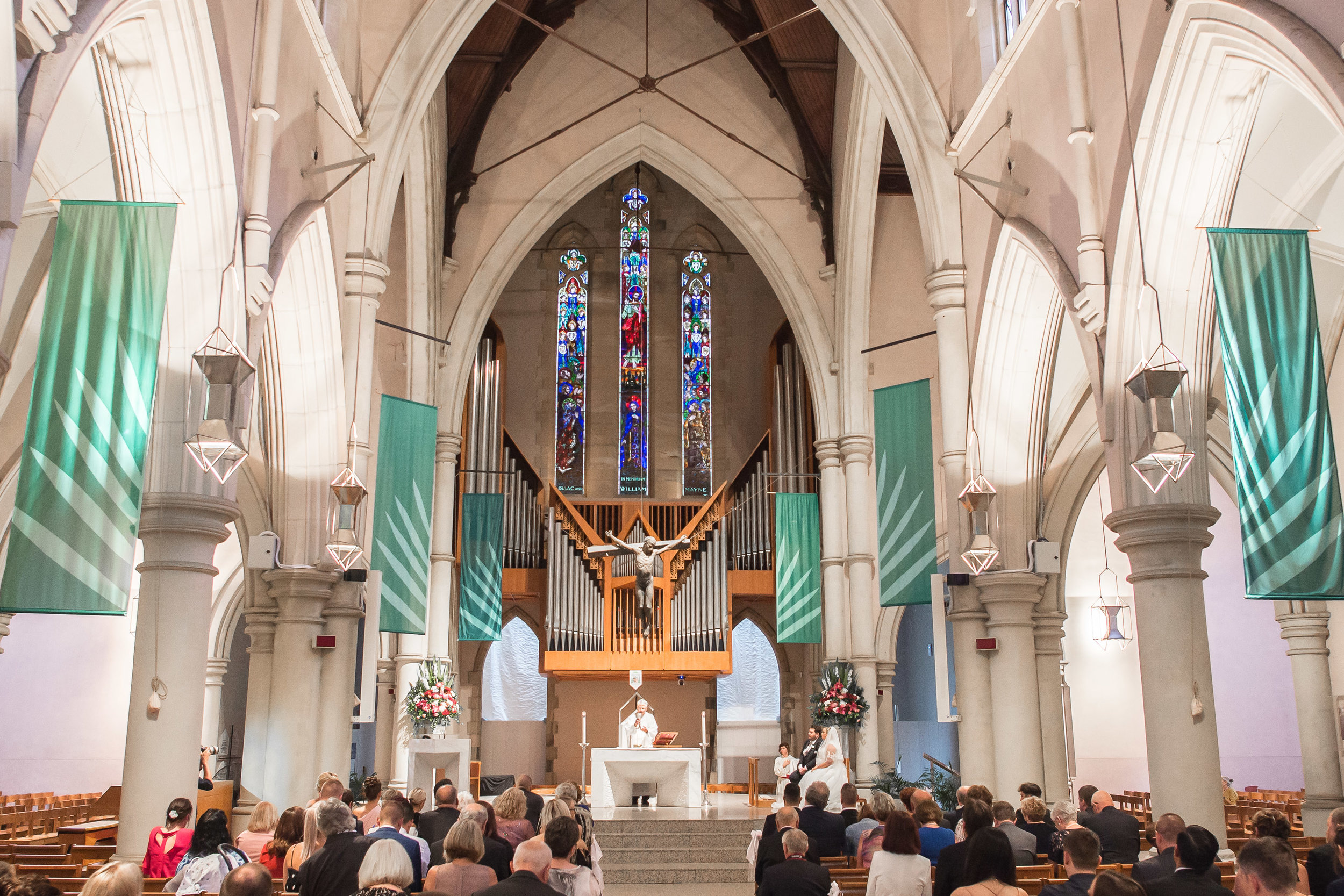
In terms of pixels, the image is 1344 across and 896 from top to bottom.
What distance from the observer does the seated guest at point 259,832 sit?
638cm

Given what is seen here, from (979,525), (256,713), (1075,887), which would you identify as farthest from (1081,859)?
(256,713)

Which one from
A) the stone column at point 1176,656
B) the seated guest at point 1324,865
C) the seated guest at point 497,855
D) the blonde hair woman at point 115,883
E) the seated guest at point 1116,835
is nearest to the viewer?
the blonde hair woman at point 115,883

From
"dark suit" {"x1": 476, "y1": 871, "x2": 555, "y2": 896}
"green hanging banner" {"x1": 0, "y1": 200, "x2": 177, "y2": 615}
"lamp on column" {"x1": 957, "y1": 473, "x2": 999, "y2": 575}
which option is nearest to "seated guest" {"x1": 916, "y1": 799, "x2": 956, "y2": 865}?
"dark suit" {"x1": 476, "y1": 871, "x2": 555, "y2": 896}

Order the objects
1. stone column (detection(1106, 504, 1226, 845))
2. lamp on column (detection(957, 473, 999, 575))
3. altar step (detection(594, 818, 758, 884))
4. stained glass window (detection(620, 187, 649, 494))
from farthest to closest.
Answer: stained glass window (detection(620, 187, 649, 494))
altar step (detection(594, 818, 758, 884))
lamp on column (detection(957, 473, 999, 575))
stone column (detection(1106, 504, 1226, 845))

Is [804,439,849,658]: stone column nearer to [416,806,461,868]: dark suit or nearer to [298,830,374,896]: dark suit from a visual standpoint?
[416,806,461,868]: dark suit

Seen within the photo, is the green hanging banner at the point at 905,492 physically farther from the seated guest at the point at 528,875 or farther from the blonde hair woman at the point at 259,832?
the seated guest at the point at 528,875

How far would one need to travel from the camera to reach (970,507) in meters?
10.7

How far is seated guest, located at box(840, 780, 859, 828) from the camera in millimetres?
7551

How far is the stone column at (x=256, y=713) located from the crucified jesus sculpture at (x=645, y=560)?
5422 mm

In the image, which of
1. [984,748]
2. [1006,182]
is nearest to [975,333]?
[1006,182]

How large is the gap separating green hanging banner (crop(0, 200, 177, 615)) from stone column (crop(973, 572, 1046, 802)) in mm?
7343

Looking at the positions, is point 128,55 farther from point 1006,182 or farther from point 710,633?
point 710,633

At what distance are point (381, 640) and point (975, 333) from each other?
9556 mm

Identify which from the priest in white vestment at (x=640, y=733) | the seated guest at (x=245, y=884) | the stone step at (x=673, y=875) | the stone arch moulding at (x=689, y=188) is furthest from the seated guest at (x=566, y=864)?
the stone arch moulding at (x=689, y=188)
